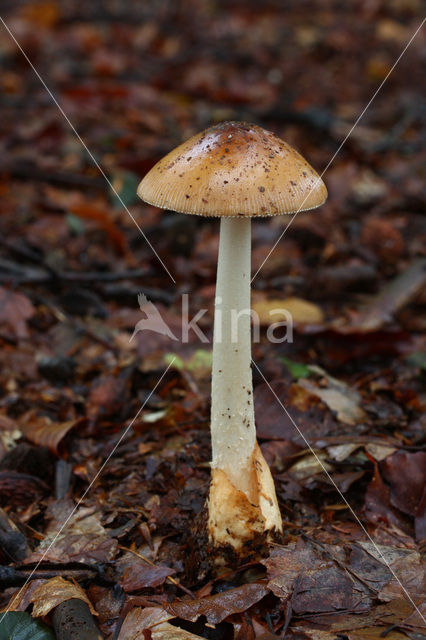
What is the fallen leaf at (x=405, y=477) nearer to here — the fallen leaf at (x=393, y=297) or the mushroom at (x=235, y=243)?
the mushroom at (x=235, y=243)

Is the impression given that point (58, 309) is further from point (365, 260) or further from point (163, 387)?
point (365, 260)

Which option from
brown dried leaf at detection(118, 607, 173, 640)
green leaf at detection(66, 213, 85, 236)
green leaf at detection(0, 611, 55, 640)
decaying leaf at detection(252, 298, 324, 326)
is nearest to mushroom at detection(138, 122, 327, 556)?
brown dried leaf at detection(118, 607, 173, 640)

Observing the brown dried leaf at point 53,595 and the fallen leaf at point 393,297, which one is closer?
the brown dried leaf at point 53,595

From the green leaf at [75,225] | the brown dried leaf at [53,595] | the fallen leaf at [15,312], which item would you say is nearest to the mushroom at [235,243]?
the brown dried leaf at [53,595]

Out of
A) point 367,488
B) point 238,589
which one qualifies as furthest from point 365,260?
point 238,589

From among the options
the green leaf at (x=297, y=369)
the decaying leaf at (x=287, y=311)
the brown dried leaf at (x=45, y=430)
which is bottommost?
the brown dried leaf at (x=45, y=430)

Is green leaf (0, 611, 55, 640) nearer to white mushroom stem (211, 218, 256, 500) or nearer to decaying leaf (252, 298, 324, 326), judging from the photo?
white mushroom stem (211, 218, 256, 500)

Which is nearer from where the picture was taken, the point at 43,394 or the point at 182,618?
the point at 182,618
